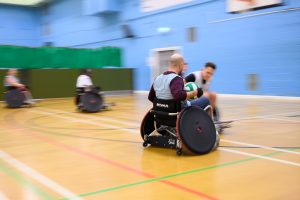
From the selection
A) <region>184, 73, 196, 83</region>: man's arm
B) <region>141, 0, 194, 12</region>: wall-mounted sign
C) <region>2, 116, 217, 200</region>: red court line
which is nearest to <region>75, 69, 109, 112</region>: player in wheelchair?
<region>2, 116, 217, 200</region>: red court line

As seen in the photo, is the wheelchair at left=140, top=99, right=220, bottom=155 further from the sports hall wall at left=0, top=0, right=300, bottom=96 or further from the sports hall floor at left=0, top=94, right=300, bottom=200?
the sports hall wall at left=0, top=0, right=300, bottom=96

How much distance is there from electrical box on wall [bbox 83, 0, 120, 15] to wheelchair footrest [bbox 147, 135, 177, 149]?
1505cm

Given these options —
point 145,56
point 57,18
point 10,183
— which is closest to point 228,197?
point 10,183

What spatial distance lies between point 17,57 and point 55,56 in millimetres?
1691

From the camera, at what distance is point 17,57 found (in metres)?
14.7

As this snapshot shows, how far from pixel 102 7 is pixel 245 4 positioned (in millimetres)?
8905

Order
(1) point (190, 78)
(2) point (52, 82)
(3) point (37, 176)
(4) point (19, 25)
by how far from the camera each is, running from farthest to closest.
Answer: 1. (4) point (19, 25)
2. (2) point (52, 82)
3. (1) point (190, 78)
4. (3) point (37, 176)

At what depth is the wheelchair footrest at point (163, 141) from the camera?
4.63 metres

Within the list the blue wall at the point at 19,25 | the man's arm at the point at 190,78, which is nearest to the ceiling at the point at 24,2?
the blue wall at the point at 19,25

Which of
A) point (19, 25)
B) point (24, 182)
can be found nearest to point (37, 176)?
point (24, 182)

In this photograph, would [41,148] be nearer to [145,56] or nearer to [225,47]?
[225,47]

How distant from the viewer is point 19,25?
2575 cm

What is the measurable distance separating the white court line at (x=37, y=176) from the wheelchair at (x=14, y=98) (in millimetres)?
6786

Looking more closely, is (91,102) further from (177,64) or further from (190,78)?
(177,64)
